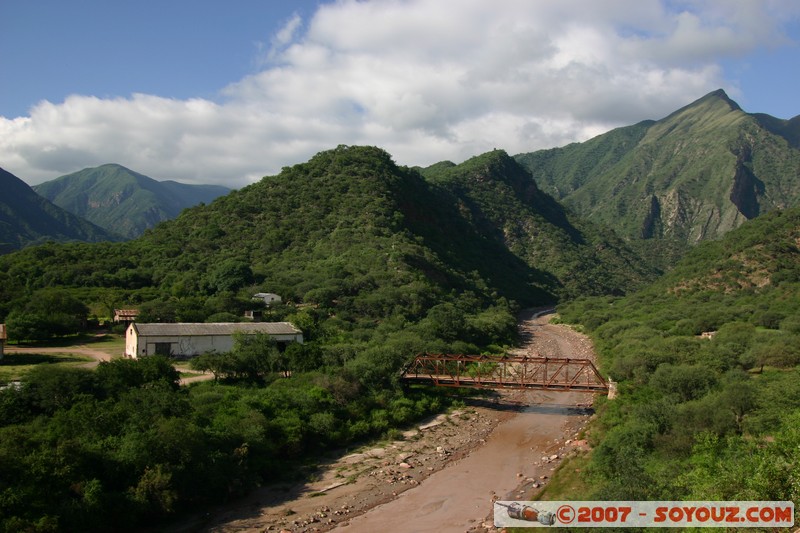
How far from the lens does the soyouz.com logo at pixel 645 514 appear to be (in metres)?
15.3

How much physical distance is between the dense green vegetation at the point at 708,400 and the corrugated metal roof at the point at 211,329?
2632 cm

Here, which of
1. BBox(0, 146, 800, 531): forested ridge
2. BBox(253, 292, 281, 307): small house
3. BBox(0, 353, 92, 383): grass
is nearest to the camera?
BBox(0, 146, 800, 531): forested ridge

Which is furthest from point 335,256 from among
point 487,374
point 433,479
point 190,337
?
point 433,479

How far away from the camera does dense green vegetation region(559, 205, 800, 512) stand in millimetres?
19000

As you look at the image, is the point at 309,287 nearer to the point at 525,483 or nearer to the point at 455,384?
the point at 455,384

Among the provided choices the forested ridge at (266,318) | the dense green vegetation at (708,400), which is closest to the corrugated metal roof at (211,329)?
the forested ridge at (266,318)

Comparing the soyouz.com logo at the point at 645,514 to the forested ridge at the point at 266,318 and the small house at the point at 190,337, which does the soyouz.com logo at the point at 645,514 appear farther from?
the small house at the point at 190,337

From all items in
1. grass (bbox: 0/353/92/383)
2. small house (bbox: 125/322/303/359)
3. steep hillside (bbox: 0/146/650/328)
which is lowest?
grass (bbox: 0/353/92/383)

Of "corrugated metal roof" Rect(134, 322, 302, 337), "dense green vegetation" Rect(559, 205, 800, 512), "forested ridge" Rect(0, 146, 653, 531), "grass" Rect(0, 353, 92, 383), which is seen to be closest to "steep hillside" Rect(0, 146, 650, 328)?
"forested ridge" Rect(0, 146, 653, 531)

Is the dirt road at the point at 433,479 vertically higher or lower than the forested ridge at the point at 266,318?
lower

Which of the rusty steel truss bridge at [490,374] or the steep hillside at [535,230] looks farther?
the steep hillside at [535,230]

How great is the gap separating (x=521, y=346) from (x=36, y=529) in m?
57.8

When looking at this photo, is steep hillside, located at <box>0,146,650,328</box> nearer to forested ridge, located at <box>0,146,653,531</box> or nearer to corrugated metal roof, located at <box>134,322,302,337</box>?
forested ridge, located at <box>0,146,653,531</box>

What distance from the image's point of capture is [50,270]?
242ft
